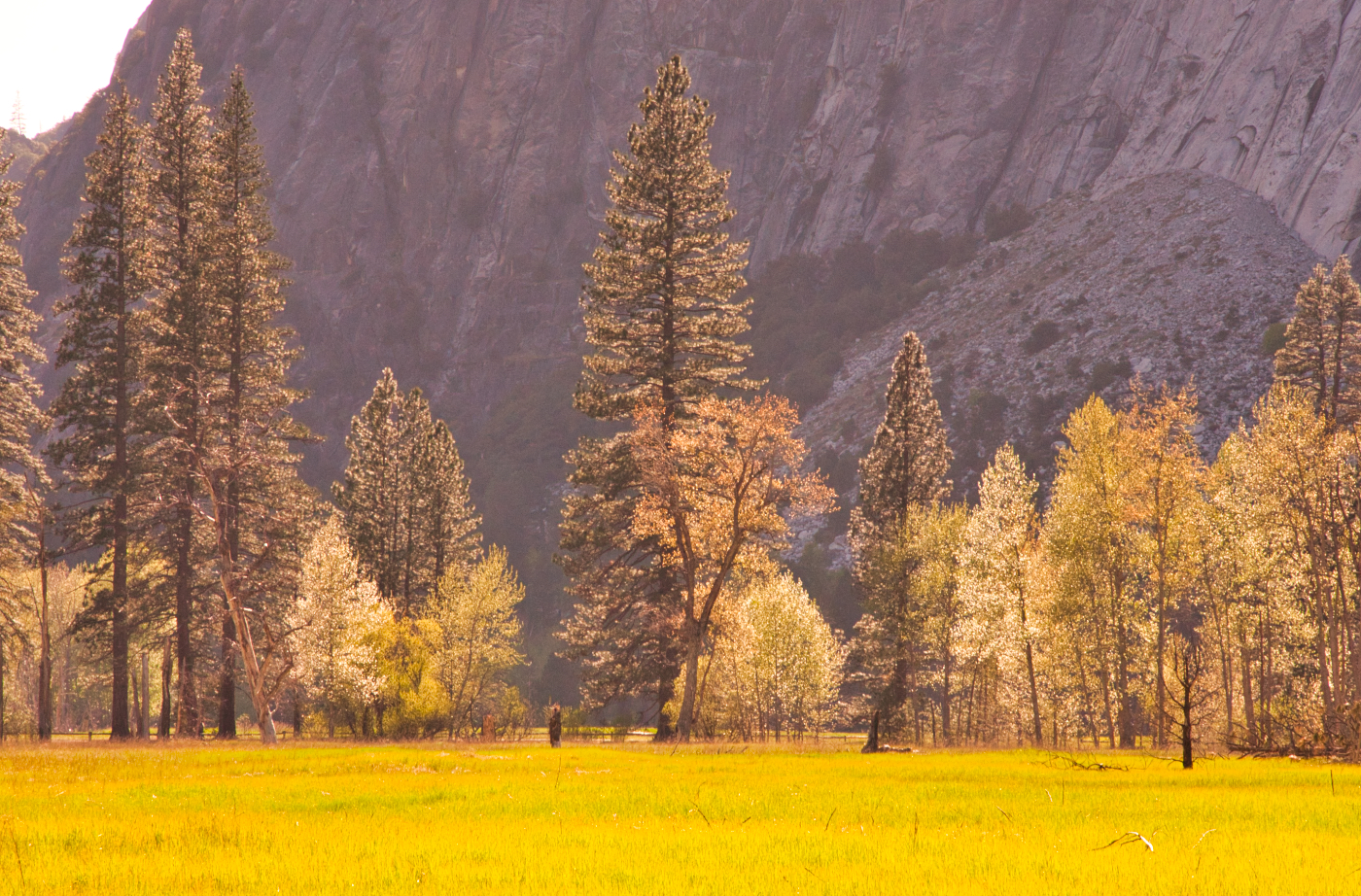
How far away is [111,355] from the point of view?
35094 millimetres

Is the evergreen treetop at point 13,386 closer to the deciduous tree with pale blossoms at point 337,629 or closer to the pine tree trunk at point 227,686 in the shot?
the pine tree trunk at point 227,686

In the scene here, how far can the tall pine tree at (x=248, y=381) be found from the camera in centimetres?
3641

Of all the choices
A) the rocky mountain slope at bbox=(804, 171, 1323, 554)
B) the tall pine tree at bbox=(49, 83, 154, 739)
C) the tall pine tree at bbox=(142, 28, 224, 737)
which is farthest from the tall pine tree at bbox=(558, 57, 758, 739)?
the rocky mountain slope at bbox=(804, 171, 1323, 554)

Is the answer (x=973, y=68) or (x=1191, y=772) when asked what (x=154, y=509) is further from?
(x=973, y=68)

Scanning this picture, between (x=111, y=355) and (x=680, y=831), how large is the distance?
36487mm

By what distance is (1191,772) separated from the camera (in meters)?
15.5

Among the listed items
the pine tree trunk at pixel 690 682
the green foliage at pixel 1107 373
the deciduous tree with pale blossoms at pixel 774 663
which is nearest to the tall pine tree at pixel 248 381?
the pine tree trunk at pixel 690 682

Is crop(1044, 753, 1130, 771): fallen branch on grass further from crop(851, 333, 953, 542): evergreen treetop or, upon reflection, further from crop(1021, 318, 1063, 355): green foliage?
crop(1021, 318, 1063, 355): green foliage

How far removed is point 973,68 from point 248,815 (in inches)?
7757

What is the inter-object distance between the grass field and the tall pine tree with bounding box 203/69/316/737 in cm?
2251

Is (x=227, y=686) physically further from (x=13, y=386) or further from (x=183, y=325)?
(x=183, y=325)

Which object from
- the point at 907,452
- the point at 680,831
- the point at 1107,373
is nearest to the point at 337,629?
the point at 907,452

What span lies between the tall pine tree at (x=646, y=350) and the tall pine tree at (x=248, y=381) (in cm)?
1295

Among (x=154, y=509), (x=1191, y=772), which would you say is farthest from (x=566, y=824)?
(x=154, y=509)
